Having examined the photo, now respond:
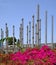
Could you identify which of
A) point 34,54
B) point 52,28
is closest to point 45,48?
point 34,54

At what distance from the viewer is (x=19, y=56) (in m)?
11.0

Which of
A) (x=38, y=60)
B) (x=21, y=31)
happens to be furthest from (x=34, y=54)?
(x=21, y=31)

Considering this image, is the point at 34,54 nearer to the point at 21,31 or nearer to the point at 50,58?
the point at 50,58

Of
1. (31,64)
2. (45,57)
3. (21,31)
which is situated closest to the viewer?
(31,64)

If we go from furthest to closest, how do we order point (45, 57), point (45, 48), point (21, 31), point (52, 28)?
1. point (21, 31)
2. point (52, 28)
3. point (45, 48)
4. point (45, 57)

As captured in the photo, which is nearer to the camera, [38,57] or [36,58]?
[36,58]

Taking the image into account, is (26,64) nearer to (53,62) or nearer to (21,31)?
(53,62)

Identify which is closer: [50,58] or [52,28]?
[50,58]

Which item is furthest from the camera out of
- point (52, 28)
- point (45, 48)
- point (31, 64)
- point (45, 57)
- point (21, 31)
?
point (21, 31)

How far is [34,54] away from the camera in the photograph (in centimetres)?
1095

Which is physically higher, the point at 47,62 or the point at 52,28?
the point at 52,28

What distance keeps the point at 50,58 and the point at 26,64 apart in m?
1.08

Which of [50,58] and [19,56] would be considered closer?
[50,58]

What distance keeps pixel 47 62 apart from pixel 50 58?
0.42m
